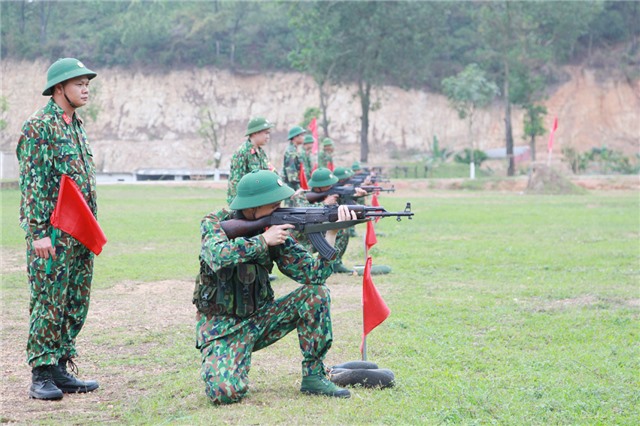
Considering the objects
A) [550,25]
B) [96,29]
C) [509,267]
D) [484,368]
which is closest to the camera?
[484,368]

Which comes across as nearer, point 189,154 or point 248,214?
point 248,214

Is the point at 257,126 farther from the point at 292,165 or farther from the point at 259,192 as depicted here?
the point at 259,192

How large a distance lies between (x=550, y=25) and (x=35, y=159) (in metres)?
57.6

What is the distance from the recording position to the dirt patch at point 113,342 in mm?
6246

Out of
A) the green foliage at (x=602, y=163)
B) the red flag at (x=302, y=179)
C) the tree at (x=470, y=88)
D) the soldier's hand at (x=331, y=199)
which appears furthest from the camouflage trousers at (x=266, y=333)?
the tree at (x=470, y=88)

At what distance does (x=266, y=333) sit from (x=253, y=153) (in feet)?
18.0

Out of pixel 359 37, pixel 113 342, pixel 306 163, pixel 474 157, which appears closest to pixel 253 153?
pixel 113 342

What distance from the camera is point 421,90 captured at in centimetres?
6825

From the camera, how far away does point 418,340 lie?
8.30 metres

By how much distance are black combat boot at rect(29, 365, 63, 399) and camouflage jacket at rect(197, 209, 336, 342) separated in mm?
1140

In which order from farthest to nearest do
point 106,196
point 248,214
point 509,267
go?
point 106,196, point 509,267, point 248,214

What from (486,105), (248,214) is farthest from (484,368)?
(486,105)

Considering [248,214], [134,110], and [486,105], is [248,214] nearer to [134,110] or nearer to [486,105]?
[486,105]

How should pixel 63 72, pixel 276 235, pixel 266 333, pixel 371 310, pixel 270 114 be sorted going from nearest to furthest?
pixel 276 235
pixel 266 333
pixel 63 72
pixel 371 310
pixel 270 114
